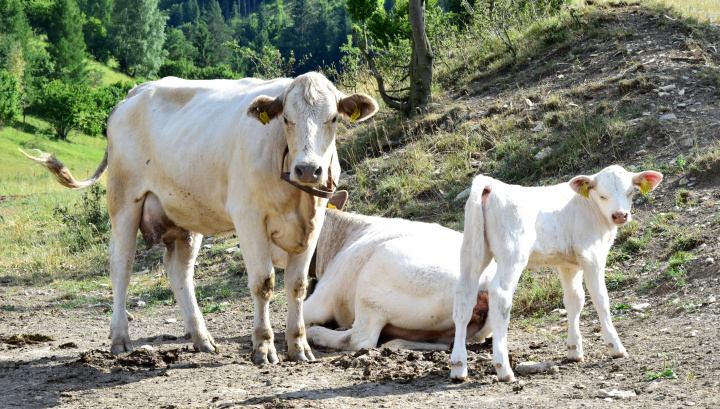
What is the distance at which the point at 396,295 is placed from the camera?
625 cm

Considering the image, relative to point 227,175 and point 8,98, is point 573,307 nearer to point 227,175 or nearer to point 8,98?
point 227,175

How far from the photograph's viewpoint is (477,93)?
13.6 meters

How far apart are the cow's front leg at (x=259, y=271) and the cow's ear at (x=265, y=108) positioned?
76cm

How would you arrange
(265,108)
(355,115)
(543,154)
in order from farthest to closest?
(543,154) → (355,115) → (265,108)

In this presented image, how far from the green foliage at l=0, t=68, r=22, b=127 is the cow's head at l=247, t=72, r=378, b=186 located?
181 ft

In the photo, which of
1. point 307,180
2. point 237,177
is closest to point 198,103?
point 237,177

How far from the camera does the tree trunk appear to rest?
13.3m

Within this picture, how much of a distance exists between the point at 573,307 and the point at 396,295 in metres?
1.56

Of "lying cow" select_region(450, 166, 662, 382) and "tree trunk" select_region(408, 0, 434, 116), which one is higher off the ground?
Answer: "tree trunk" select_region(408, 0, 434, 116)

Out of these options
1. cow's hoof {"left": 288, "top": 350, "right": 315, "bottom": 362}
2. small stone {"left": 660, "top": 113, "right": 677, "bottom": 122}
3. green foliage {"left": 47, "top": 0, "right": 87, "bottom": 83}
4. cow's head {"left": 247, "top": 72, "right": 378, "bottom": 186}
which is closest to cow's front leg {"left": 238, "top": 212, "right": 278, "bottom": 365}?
cow's hoof {"left": 288, "top": 350, "right": 315, "bottom": 362}

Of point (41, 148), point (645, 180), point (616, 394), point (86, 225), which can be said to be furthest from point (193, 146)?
point (41, 148)

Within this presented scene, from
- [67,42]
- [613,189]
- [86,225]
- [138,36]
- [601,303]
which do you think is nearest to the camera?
[601,303]

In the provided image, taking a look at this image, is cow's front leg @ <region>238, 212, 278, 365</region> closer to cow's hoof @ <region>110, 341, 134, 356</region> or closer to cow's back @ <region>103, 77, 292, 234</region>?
cow's back @ <region>103, 77, 292, 234</region>

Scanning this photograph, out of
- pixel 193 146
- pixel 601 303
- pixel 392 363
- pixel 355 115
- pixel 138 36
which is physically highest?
pixel 138 36
